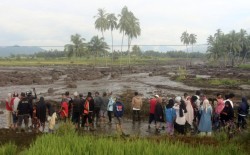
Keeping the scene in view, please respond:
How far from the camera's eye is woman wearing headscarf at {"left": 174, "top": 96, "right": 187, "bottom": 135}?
497 inches

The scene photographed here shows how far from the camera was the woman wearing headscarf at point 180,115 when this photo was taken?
12.6 metres

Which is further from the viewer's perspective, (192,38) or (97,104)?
(192,38)

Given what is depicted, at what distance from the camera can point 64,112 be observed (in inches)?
573

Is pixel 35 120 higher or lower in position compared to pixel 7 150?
lower

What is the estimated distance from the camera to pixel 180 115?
12734 millimetres

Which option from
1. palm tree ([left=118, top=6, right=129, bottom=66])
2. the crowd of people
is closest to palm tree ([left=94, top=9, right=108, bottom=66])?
palm tree ([left=118, top=6, right=129, bottom=66])

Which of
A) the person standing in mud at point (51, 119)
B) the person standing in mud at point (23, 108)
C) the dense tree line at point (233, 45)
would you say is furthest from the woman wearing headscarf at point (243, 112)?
the dense tree line at point (233, 45)

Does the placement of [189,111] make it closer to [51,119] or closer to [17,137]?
[51,119]

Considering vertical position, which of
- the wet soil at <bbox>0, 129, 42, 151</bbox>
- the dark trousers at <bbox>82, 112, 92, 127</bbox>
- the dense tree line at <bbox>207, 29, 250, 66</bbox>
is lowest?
the wet soil at <bbox>0, 129, 42, 151</bbox>

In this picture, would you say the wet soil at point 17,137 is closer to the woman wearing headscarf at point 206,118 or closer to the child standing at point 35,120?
the child standing at point 35,120

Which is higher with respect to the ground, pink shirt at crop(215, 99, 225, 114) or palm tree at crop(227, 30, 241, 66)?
palm tree at crop(227, 30, 241, 66)

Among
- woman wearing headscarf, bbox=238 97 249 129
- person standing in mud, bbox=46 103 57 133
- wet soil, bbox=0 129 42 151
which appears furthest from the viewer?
person standing in mud, bbox=46 103 57 133

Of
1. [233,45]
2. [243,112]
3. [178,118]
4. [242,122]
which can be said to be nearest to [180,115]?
[178,118]

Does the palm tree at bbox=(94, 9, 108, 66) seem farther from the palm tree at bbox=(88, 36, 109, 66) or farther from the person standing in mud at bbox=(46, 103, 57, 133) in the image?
the person standing in mud at bbox=(46, 103, 57, 133)
